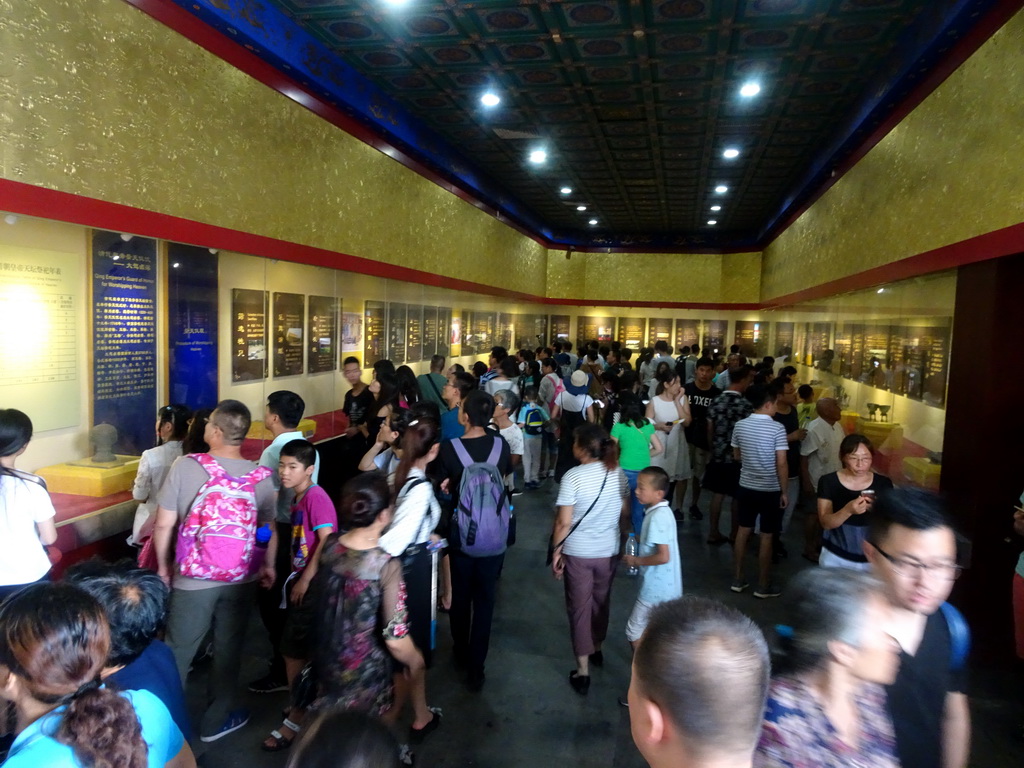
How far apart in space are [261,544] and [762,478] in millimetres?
4048

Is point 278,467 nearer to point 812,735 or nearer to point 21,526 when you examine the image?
point 21,526

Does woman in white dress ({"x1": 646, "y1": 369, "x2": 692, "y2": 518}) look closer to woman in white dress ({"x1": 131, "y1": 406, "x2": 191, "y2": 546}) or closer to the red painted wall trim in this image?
the red painted wall trim

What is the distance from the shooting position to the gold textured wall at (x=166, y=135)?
142 inches

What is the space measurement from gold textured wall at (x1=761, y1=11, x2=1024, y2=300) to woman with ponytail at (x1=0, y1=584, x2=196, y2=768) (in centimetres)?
533

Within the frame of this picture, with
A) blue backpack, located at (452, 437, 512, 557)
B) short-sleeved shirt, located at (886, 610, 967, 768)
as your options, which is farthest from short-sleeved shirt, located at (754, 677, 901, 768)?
blue backpack, located at (452, 437, 512, 557)

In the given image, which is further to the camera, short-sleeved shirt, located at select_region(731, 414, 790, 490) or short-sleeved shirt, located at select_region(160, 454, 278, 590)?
short-sleeved shirt, located at select_region(731, 414, 790, 490)

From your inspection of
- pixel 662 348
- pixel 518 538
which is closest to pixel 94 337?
pixel 518 538

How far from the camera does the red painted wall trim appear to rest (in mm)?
3676

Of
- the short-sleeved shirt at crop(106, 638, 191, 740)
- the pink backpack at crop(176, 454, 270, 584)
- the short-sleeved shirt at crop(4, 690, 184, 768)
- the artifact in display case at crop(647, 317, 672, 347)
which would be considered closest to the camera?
the short-sleeved shirt at crop(4, 690, 184, 768)

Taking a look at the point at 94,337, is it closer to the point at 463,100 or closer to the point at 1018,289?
the point at 463,100

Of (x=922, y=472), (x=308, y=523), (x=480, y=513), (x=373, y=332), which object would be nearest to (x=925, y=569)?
(x=480, y=513)

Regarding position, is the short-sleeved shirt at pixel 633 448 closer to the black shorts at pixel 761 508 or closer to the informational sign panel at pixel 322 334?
the black shorts at pixel 761 508

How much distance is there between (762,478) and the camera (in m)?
5.44

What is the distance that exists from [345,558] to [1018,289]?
4.89 meters
